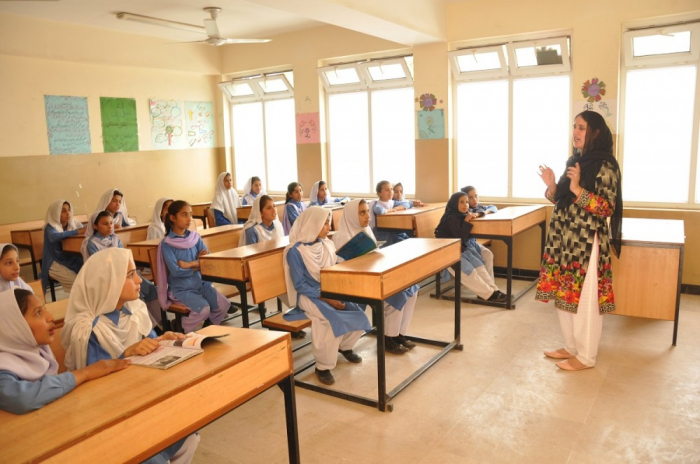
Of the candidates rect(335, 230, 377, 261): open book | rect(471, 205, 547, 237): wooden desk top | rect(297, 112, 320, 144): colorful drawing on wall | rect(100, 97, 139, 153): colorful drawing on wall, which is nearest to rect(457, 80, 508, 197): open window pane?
rect(471, 205, 547, 237): wooden desk top

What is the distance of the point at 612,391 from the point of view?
10.9ft

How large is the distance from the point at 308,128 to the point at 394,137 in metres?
1.38

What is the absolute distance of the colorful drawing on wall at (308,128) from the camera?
26.2 ft

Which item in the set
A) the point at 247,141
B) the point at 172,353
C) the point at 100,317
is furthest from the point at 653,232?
the point at 247,141

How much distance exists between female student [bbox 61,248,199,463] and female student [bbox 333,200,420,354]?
193cm

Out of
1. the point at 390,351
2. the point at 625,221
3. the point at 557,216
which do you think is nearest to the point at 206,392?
the point at 390,351

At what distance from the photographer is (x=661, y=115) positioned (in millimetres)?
5590

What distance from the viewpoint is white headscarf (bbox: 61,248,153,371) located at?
2.13 metres

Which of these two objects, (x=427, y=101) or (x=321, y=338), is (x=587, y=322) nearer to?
(x=321, y=338)

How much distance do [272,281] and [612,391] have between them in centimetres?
229

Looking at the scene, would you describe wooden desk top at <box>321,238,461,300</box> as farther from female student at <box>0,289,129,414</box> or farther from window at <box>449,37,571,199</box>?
window at <box>449,37,571,199</box>

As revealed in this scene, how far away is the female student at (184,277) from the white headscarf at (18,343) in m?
2.22

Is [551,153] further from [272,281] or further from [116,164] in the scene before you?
[116,164]

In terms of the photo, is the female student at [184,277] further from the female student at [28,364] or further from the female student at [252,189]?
the female student at [252,189]
